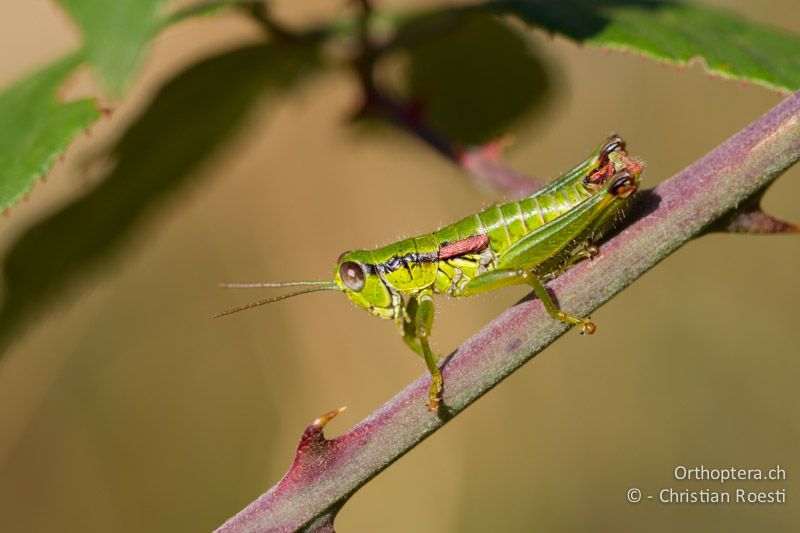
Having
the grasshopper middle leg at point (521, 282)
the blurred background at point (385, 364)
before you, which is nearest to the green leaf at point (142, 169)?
the grasshopper middle leg at point (521, 282)

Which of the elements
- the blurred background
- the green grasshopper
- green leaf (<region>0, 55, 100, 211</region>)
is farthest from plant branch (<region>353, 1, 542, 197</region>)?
the blurred background

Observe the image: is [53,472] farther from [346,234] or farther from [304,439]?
[304,439]

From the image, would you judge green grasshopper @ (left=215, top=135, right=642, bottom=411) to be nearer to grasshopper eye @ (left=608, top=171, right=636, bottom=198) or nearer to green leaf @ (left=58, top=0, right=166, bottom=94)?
grasshopper eye @ (left=608, top=171, right=636, bottom=198)

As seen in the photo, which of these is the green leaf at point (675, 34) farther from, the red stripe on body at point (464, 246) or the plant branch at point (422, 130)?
the red stripe on body at point (464, 246)

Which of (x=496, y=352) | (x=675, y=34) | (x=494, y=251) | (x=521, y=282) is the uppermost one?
(x=675, y=34)

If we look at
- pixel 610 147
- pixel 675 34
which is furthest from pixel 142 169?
pixel 675 34

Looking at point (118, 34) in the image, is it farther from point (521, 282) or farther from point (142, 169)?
point (142, 169)
